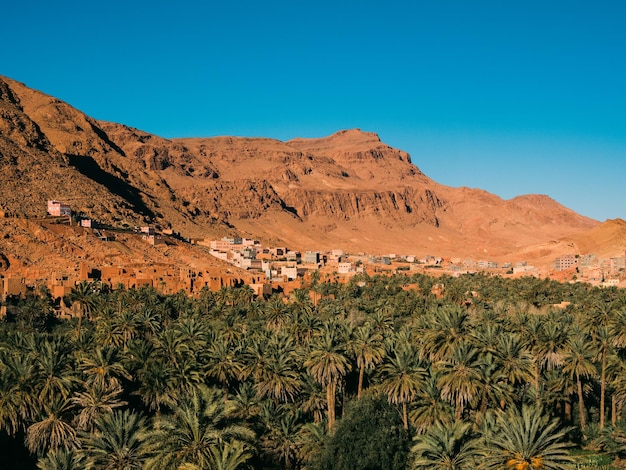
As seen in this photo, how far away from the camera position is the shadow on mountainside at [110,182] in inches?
5399

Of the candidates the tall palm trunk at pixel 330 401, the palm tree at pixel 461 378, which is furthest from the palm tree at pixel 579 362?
the tall palm trunk at pixel 330 401

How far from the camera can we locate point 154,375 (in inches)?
1226

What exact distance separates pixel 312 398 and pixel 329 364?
10.7 feet

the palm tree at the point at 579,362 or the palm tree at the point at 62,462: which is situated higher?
the palm tree at the point at 579,362

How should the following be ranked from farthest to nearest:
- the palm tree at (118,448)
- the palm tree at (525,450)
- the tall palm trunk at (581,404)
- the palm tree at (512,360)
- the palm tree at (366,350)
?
the tall palm trunk at (581,404) < the palm tree at (366,350) < the palm tree at (512,360) < the palm tree at (118,448) < the palm tree at (525,450)

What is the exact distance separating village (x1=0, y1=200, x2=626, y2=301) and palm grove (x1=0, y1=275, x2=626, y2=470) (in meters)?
33.0

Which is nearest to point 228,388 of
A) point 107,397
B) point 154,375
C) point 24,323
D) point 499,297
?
point 154,375

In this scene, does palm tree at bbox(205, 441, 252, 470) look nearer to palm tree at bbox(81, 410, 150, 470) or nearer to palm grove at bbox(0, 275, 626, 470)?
palm grove at bbox(0, 275, 626, 470)

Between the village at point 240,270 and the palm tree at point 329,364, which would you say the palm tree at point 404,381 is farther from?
the village at point 240,270

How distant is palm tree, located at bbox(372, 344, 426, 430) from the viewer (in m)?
29.7

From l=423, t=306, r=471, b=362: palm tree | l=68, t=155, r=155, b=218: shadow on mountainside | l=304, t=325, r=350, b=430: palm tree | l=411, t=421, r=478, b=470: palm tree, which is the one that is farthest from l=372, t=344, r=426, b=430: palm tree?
l=68, t=155, r=155, b=218: shadow on mountainside

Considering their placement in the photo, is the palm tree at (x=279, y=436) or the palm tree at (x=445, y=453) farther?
the palm tree at (x=279, y=436)

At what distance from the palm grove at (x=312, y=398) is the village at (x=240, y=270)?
33.0 m

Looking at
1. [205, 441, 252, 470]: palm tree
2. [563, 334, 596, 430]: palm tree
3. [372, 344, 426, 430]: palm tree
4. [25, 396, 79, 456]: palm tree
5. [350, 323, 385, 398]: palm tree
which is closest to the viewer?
[205, 441, 252, 470]: palm tree
